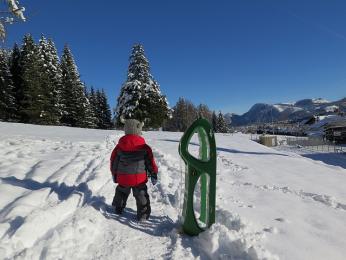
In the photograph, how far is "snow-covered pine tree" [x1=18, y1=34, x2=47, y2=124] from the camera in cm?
3866

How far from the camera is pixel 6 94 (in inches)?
1550

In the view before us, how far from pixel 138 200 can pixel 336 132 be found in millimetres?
64647

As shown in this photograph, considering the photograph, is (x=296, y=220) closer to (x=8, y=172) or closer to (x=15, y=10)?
(x=8, y=172)

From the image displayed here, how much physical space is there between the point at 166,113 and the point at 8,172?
3564 cm

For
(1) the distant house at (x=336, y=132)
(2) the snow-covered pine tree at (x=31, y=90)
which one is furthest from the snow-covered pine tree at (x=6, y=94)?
(1) the distant house at (x=336, y=132)

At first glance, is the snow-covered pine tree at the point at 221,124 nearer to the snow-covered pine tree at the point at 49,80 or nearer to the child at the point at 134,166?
the snow-covered pine tree at the point at 49,80

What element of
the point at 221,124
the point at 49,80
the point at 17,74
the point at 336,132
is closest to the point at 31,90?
the point at 49,80

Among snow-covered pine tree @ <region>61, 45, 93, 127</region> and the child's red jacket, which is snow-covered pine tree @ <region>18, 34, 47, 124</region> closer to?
snow-covered pine tree @ <region>61, 45, 93, 127</region>

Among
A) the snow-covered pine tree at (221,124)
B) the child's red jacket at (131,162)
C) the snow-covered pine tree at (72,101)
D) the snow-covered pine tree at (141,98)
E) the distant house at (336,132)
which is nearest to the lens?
the child's red jacket at (131,162)

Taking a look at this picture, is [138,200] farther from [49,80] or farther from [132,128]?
[49,80]

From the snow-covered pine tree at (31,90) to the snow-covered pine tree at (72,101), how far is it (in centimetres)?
428

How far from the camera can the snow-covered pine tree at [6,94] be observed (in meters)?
39.3

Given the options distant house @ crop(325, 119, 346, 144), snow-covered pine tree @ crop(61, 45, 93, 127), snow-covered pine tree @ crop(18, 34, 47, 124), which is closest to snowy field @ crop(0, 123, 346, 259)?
snow-covered pine tree @ crop(18, 34, 47, 124)

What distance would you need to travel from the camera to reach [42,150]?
11.5 m
